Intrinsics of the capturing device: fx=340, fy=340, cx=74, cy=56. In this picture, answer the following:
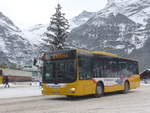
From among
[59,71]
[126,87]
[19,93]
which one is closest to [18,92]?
[19,93]

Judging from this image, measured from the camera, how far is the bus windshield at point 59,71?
18319 millimetres

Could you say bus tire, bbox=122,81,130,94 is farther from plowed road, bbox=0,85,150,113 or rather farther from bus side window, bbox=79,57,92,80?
plowed road, bbox=0,85,150,113

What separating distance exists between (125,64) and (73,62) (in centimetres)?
737

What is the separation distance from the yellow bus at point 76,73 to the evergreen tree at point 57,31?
2211 centimetres

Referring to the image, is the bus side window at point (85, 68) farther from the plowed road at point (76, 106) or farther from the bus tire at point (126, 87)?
the bus tire at point (126, 87)

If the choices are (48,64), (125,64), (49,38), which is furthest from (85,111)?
(49,38)

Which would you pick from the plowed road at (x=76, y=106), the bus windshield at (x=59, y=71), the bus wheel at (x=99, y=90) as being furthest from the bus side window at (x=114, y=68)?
the plowed road at (x=76, y=106)

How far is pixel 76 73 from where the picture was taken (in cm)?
1825

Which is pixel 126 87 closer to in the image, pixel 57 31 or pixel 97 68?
pixel 97 68

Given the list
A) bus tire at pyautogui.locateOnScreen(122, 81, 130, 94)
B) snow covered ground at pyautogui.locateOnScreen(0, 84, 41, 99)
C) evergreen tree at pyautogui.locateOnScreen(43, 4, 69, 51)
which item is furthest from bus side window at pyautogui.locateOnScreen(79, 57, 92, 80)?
evergreen tree at pyautogui.locateOnScreen(43, 4, 69, 51)

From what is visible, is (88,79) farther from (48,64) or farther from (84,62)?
(48,64)

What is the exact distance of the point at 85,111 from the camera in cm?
1293

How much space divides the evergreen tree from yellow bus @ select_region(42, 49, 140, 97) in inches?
871

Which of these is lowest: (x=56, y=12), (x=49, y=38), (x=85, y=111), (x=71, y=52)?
(x=85, y=111)
